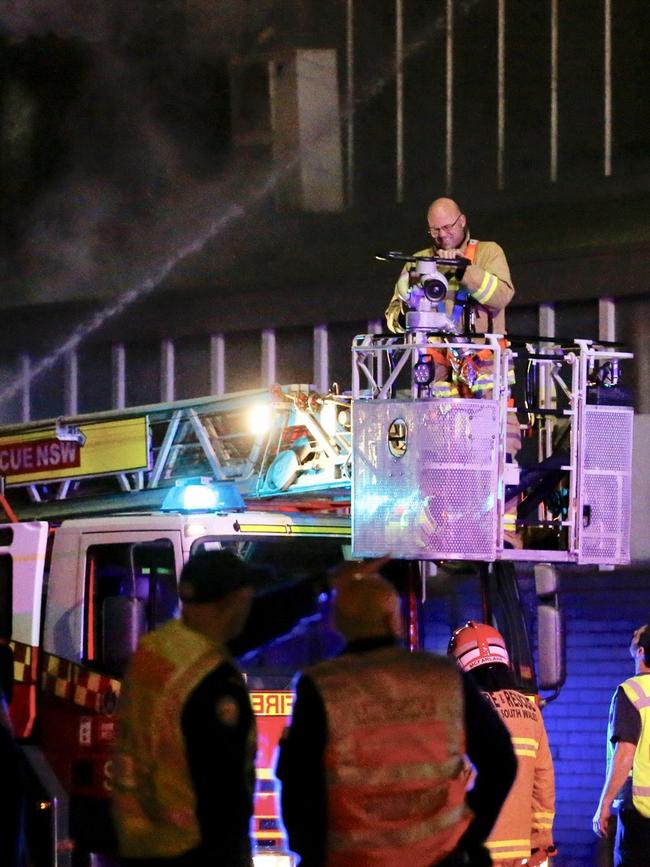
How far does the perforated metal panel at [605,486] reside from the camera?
772 centimetres

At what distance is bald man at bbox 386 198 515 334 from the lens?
8.03 m

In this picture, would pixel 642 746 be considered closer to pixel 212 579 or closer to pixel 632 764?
pixel 632 764

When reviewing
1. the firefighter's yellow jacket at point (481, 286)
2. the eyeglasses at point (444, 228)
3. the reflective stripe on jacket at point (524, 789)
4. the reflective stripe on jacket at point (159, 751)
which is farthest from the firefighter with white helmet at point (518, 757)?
the reflective stripe on jacket at point (159, 751)

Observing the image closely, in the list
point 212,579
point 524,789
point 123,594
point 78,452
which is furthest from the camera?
point 78,452

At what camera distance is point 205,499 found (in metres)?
7.91

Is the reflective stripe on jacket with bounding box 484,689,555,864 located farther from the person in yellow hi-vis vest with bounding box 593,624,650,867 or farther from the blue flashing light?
the blue flashing light

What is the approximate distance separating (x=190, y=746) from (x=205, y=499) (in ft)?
11.7

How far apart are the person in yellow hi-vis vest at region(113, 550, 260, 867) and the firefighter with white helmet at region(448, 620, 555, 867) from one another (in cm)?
222

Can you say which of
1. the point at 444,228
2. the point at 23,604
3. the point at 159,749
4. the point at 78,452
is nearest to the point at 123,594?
the point at 23,604

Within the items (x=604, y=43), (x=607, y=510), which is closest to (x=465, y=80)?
(x=604, y=43)

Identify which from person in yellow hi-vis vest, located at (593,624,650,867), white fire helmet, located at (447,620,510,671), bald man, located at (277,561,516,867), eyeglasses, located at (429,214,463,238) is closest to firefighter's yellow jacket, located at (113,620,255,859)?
bald man, located at (277,561,516,867)

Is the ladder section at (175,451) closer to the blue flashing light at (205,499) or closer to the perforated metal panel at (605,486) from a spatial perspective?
the blue flashing light at (205,499)

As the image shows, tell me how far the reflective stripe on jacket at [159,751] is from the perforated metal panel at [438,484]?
2972mm

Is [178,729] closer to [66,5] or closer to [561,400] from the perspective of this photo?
[561,400]
